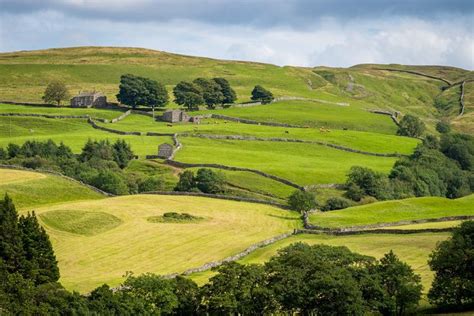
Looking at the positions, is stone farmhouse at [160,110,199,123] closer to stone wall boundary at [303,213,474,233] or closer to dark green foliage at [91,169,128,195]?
dark green foliage at [91,169,128,195]

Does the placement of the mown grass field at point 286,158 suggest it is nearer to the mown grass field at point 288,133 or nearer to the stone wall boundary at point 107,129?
the mown grass field at point 288,133

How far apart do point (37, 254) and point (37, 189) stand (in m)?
45.5

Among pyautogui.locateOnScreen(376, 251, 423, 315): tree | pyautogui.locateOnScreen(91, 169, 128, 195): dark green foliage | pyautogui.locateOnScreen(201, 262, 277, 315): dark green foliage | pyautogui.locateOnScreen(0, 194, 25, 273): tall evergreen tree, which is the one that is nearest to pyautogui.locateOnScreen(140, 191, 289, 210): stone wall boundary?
pyautogui.locateOnScreen(91, 169, 128, 195): dark green foliage

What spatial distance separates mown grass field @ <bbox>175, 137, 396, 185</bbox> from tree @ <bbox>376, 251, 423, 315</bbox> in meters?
72.6

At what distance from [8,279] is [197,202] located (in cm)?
5896

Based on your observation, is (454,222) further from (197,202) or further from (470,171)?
(470,171)

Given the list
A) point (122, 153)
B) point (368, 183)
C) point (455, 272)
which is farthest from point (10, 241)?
point (368, 183)

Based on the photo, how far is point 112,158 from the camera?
151 meters

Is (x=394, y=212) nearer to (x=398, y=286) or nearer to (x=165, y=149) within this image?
(x=398, y=286)

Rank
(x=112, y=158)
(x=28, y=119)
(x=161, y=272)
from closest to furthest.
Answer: (x=161, y=272), (x=112, y=158), (x=28, y=119)

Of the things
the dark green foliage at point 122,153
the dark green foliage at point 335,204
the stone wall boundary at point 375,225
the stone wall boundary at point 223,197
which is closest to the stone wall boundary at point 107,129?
the dark green foliage at point 122,153

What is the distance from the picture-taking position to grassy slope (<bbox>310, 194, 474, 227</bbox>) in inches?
4361

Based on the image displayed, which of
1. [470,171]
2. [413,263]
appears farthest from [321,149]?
[413,263]

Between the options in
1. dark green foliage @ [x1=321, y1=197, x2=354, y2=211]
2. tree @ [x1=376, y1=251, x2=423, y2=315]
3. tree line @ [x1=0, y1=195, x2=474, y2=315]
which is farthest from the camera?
dark green foliage @ [x1=321, y1=197, x2=354, y2=211]
